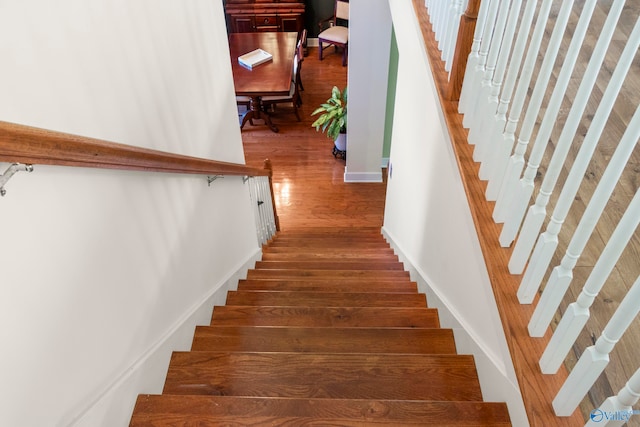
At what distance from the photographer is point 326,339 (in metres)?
2.05

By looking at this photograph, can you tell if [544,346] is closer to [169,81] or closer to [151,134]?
[151,134]

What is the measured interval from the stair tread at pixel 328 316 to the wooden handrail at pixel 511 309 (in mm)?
907

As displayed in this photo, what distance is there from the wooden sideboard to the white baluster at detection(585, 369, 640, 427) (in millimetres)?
7515

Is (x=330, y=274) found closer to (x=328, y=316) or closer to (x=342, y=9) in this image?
(x=328, y=316)

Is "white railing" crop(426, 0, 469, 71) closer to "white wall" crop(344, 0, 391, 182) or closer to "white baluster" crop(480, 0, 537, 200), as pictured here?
"white baluster" crop(480, 0, 537, 200)

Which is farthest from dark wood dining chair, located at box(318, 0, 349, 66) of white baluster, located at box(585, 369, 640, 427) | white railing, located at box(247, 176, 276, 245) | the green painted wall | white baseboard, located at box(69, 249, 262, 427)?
white baluster, located at box(585, 369, 640, 427)

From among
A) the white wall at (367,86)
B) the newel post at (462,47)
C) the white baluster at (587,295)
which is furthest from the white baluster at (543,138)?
the white wall at (367,86)

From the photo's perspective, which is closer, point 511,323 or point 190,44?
point 511,323

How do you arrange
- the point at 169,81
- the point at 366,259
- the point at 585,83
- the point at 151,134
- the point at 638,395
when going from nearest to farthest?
the point at 638,395 → the point at 585,83 → the point at 151,134 → the point at 169,81 → the point at 366,259

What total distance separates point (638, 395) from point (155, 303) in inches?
59.0

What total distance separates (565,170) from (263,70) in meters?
5.13

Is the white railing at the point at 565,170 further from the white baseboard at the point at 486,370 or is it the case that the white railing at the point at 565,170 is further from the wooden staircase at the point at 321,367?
the wooden staircase at the point at 321,367

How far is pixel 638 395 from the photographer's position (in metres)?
0.87

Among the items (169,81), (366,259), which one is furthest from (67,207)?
(366,259)
